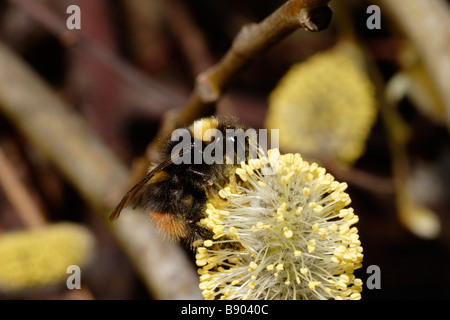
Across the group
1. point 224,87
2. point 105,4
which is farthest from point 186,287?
point 105,4

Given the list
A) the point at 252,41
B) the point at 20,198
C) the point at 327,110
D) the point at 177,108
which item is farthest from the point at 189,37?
the point at 252,41

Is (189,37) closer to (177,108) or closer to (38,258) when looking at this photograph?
(177,108)

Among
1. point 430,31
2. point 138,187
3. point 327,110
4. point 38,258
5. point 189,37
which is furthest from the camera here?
point 189,37

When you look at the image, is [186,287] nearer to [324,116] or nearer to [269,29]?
[269,29]

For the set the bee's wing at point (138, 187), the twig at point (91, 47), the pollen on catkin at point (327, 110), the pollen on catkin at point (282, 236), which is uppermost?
the twig at point (91, 47)

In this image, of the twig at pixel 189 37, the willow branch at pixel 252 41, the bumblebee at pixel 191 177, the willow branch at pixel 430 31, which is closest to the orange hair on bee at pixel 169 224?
the bumblebee at pixel 191 177

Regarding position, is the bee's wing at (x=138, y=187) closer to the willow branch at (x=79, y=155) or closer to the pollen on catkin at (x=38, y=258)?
the willow branch at (x=79, y=155)
